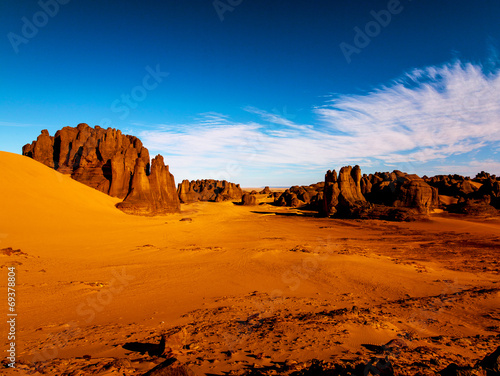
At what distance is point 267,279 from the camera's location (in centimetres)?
937

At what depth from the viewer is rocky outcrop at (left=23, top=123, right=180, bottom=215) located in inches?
1326

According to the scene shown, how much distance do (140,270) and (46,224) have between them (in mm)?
9733

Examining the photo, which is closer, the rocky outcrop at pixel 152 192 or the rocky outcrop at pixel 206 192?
the rocky outcrop at pixel 152 192

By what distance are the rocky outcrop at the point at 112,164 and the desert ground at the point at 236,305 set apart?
697 inches

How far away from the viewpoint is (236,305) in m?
6.77

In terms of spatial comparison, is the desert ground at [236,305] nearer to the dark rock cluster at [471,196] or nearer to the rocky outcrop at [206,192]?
the dark rock cluster at [471,196]

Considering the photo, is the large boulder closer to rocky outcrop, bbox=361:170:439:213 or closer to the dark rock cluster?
rocky outcrop, bbox=361:170:439:213

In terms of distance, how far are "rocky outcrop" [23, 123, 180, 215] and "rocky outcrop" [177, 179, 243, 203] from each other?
25966 mm

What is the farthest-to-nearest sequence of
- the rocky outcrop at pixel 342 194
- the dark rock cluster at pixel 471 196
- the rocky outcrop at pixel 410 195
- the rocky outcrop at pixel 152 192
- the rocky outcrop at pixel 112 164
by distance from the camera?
1. the rocky outcrop at pixel 342 194
2. the dark rock cluster at pixel 471 196
3. the rocky outcrop at pixel 410 195
4. the rocky outcrop at pixel 112 164
5. the rocky outcrop at pixel 152 192

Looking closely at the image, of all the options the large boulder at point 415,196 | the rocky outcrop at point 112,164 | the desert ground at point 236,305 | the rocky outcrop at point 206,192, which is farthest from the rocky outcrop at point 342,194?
the rocky outcrop at point 206,192

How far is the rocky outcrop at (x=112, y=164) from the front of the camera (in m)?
33.7

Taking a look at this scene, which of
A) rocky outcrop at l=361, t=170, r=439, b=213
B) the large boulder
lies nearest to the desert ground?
the large boulder

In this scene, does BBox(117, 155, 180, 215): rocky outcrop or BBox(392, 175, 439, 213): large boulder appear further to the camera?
BBox(392, 175, 439, 213): large boulder

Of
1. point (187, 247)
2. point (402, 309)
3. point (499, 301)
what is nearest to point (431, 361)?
point (402, 309)
